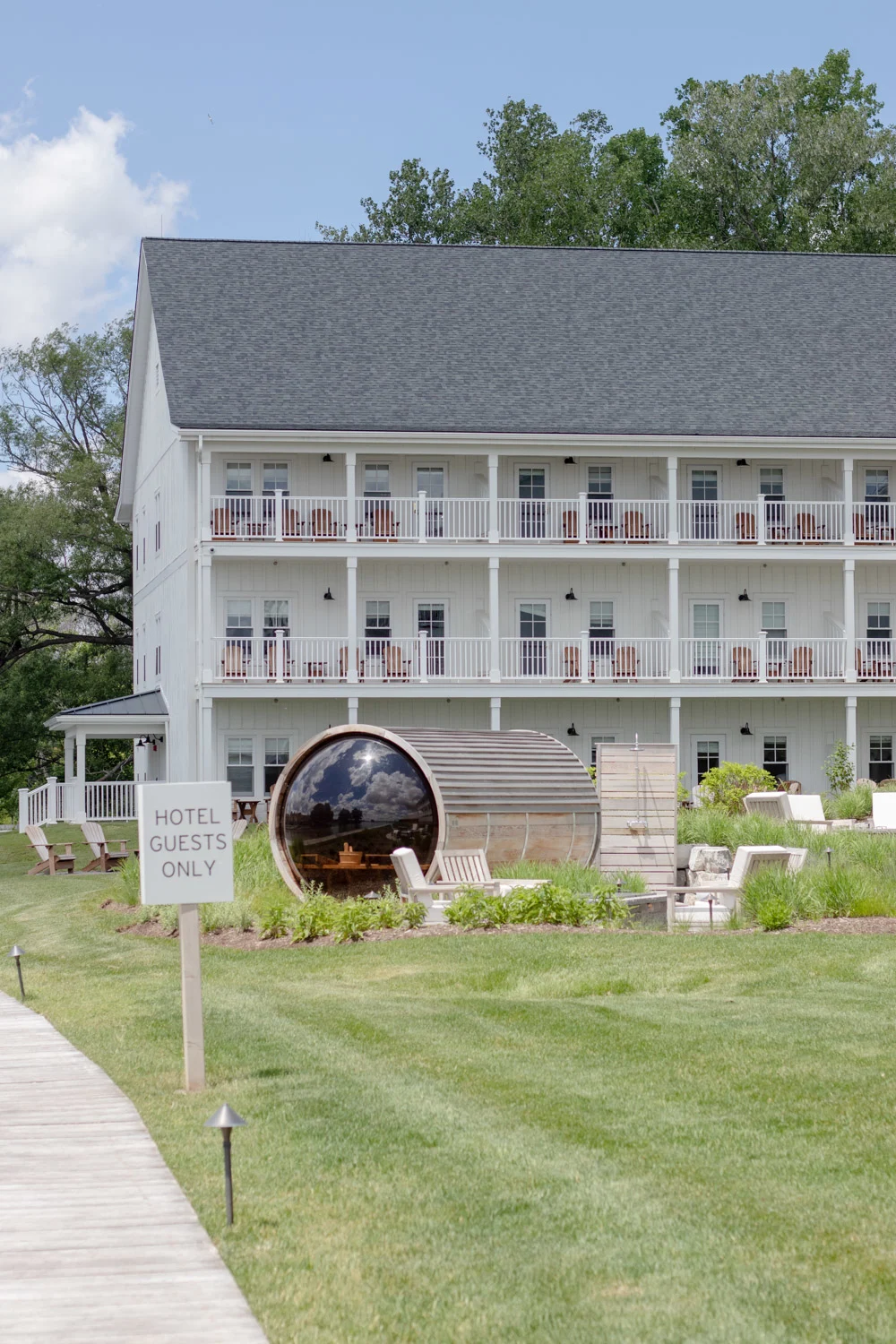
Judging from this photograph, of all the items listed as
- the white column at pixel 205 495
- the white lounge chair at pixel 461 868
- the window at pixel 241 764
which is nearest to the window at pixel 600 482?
the white column at pixel 205 495

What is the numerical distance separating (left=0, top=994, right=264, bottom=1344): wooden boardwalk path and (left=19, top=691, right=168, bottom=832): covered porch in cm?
2802

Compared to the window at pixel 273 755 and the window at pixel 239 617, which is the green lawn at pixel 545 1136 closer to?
the window at pixel 273 755

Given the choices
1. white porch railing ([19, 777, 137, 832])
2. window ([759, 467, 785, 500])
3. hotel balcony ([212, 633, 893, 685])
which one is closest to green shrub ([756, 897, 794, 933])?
hotel balcony ([212, 633, 893, 685])

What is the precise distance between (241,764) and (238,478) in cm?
647

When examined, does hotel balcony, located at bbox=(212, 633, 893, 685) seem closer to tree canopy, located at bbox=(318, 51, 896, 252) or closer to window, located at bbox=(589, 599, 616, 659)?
window, located at bbox=(589, 599, 616, 659)

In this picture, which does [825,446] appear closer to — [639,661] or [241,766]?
[639,661]

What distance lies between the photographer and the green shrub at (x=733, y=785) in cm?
3231

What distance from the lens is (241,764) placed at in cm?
3788

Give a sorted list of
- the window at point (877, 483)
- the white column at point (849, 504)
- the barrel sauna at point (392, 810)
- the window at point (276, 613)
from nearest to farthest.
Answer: the barrel sauna at point (392, 810) → the white column at point (849, 504) → the window at point (276, 613) → the window at point (877, 483)

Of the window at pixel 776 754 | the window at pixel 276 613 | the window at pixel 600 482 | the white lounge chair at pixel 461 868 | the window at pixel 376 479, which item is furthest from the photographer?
the window at pixel 600 482

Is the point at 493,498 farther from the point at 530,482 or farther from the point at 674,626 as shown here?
the point at 674,626

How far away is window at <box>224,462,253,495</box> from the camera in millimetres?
38625

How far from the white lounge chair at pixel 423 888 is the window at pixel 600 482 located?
21.8 m

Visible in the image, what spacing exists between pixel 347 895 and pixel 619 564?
68.4ft
